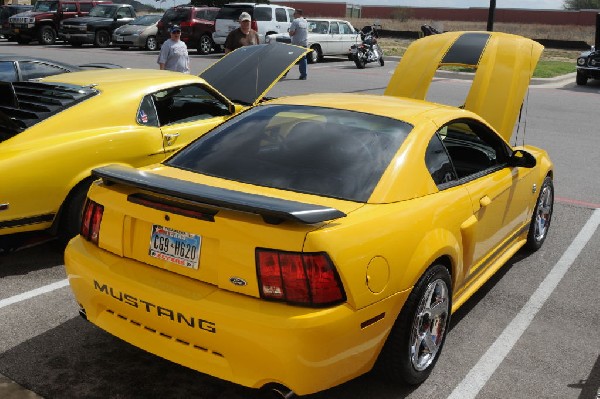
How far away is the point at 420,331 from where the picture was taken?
3570mm

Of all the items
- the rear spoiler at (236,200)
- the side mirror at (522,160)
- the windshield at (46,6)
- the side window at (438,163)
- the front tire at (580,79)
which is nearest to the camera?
the rear spoiler at (236,200)

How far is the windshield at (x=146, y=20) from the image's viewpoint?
2917 cm

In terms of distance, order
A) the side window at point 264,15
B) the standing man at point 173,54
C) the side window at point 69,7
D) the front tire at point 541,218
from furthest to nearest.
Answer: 1. the side window at point 69,7
2. the side window at point 264,15
3. the standing man at point 173,54
4. the front tire at point 541,218

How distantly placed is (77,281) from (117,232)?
377 millimetres

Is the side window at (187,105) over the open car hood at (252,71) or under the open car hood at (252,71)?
under

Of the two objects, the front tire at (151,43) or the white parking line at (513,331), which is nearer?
the white parking line at (513,331)

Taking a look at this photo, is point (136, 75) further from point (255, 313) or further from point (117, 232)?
point (255, 313)

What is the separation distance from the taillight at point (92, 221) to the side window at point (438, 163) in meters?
1.78

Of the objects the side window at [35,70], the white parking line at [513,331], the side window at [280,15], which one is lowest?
the white parking line at [513,331]

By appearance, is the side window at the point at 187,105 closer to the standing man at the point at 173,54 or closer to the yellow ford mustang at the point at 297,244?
the yellow ford mustang at the point at 297,244

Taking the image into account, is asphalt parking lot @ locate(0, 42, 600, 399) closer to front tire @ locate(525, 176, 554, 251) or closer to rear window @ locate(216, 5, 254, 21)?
front tire @ locate(525, 176, 554, 251)

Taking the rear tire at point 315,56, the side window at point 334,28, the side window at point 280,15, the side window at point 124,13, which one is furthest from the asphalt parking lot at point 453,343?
the side window at point 124,13

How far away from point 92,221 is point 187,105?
2.97m

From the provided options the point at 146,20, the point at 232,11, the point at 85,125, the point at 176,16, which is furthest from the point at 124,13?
the point at 85,125
